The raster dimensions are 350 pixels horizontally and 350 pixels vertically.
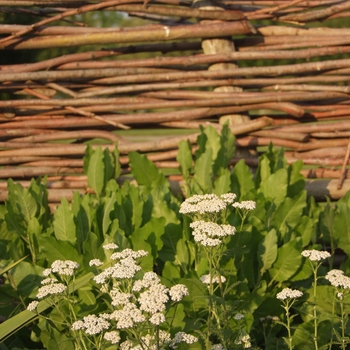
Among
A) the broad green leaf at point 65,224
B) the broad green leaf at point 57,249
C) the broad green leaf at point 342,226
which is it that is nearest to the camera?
the broad green leaf at point 57,249

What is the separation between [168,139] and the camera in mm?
2949

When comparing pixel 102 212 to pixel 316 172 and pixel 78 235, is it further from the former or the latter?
pixel 316 172

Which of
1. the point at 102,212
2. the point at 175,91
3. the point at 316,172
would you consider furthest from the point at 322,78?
the point at 102,212

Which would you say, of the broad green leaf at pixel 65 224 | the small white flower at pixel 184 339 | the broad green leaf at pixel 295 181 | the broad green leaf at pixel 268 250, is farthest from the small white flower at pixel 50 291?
the broad green leaf at pixel 295 181

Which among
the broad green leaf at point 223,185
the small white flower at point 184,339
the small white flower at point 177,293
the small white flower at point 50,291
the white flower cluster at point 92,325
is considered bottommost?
the small white flower at point 184,339

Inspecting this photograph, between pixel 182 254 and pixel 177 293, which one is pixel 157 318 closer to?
pixel 177 293

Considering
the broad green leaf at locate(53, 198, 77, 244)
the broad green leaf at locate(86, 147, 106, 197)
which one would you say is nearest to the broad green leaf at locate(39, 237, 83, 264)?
the broad green leaf at locate(53, 198, 77, 244)

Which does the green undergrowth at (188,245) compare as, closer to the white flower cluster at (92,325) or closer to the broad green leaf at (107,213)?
the broad green leaf at (107,213)

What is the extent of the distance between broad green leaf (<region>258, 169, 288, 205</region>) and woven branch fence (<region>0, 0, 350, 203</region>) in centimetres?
45

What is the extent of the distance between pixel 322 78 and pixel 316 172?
42 cm

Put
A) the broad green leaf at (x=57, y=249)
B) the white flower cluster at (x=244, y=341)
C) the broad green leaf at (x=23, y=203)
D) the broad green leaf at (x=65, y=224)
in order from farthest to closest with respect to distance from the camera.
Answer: the broad green leaf at (x=23, y=203)
the broad green leaf at (x=65, y=224)
the broad green leaf at (x=57, y=249)
the white flower cluster at (x=244, y=341)

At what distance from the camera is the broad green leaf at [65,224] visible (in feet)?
7.27

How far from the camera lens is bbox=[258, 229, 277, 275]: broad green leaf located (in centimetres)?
212

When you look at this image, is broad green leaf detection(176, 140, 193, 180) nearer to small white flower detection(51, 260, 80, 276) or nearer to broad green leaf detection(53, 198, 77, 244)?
broad green leaf detection(53, 198, 77, 244)
